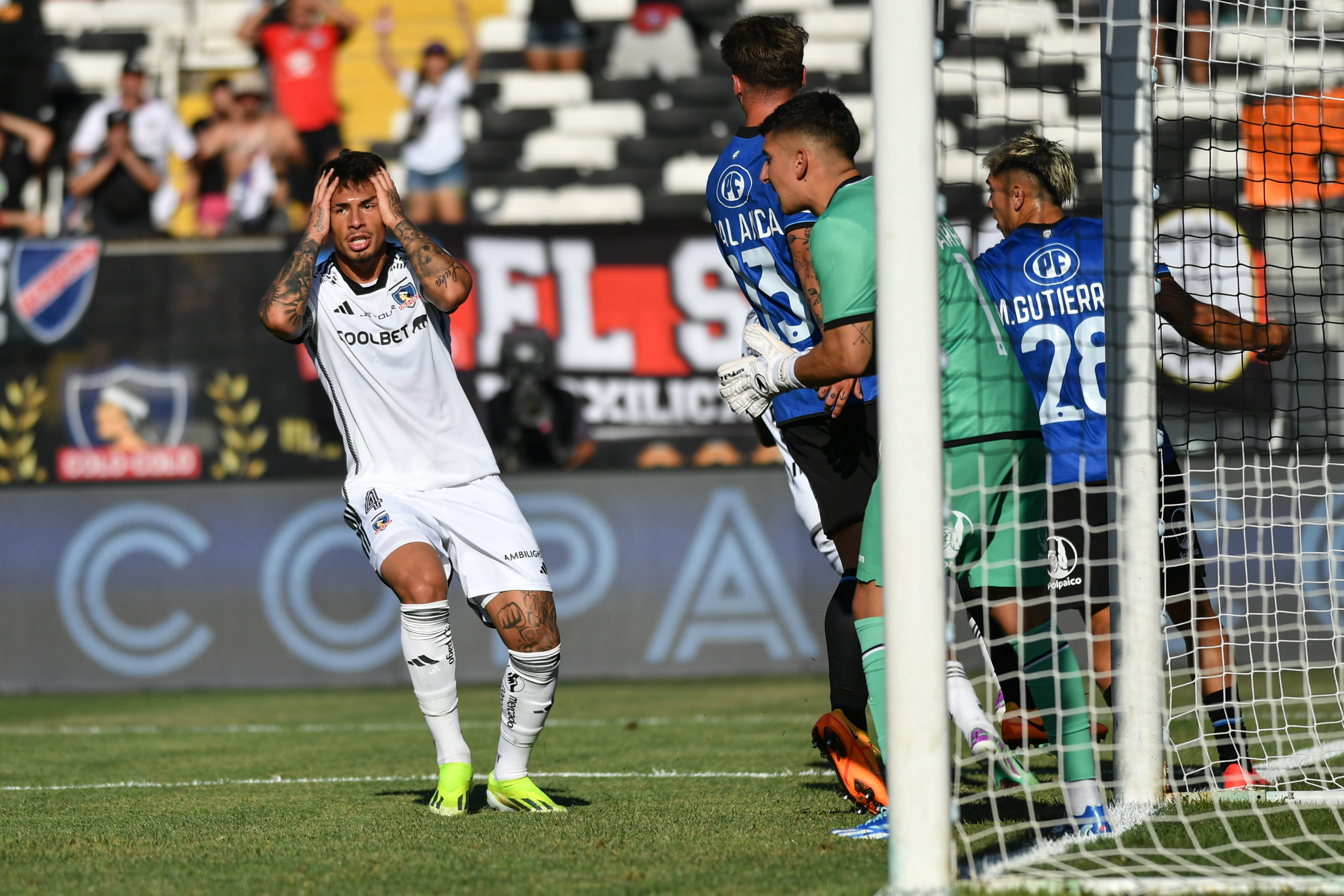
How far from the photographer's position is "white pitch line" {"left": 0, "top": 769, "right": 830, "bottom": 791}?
573cm

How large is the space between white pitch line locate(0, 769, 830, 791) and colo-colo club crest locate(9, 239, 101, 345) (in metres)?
5.70

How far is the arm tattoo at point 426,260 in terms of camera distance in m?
5.02

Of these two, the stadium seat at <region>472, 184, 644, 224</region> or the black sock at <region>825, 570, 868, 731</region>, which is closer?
the black sock at <region>825, 570, 868, 731</region>

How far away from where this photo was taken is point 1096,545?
467 cm

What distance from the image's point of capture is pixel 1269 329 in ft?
17.0

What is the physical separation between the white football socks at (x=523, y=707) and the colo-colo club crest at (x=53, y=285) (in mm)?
7154

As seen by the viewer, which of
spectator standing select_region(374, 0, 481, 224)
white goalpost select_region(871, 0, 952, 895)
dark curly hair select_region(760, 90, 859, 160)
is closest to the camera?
white goalpost select_region(871, 0, 952, 895)

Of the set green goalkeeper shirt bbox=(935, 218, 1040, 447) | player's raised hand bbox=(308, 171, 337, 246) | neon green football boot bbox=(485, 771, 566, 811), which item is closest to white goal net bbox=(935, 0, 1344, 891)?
green goalkeeper shirt bbox=(935, 218, 1040, 447)

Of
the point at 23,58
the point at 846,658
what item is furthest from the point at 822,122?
the point at 23,58

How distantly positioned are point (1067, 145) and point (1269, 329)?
786cm

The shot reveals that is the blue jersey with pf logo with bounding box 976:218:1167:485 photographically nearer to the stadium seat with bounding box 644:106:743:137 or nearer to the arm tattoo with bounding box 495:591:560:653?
the arm tattoo with bounding box 495:591:560:653

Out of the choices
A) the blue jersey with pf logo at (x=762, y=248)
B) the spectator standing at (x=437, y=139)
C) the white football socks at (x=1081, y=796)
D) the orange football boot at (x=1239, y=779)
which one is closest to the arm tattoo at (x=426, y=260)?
the blue jersey with pf logo at (x=762, y=248)

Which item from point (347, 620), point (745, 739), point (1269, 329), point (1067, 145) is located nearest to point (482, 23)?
point (1067, 145)

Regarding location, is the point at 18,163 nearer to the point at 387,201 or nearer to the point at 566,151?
the point at 566,151
